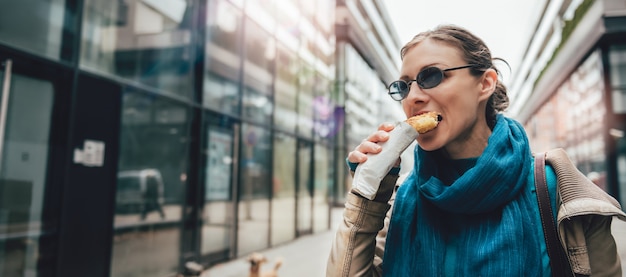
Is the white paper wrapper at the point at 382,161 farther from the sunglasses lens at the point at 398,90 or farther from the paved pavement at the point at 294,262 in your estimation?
the paved pavement at the point at 294,262

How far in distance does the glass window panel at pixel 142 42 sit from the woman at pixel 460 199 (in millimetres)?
4793

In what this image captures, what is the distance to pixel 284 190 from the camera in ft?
35.6

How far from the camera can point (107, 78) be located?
5.32m

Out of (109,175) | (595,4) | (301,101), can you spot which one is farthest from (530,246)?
(595,4)

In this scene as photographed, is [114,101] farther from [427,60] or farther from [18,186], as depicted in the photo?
[427,60]

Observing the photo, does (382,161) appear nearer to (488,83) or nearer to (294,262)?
(488,83)

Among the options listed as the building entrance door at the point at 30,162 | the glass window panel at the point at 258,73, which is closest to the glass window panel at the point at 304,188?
the glass window panel at the point at 258,73

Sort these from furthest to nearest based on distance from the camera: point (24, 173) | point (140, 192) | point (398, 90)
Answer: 1. point (140, 192)
2. point (24, 173)
3. point (398, 90)

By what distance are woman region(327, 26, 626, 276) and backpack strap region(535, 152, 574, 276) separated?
0.03 meters

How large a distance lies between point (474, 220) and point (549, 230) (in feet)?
0.77

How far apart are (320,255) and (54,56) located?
6.39m

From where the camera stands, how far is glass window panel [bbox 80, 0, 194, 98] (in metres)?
5.30

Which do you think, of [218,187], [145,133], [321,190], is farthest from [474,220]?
[321,190]

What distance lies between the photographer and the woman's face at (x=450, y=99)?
1.48 m
